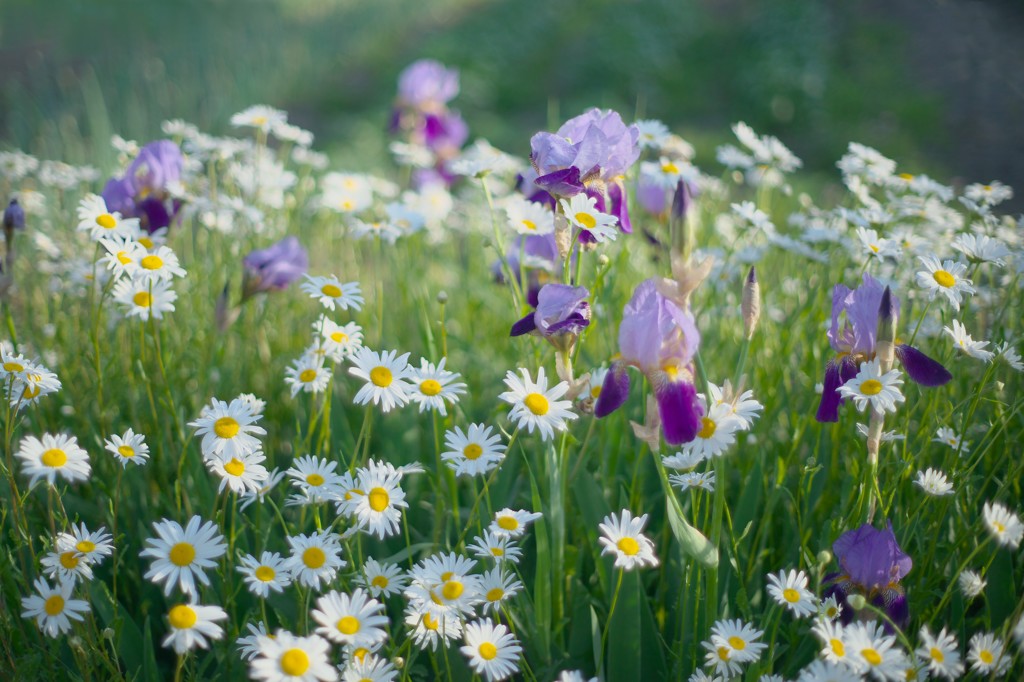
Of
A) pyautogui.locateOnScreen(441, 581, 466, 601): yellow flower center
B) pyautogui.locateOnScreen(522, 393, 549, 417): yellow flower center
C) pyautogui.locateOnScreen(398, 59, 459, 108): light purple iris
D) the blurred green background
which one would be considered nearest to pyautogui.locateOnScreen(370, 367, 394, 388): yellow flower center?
pyautogui.locateOnScreen(522, 393, 549, 417): yellow flower center

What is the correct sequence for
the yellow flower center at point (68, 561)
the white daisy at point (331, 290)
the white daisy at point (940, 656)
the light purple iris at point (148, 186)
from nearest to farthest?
the white daisy at point (940, 656) < the yellow flower center at point (68, 561) < the white daisy at point (331, 290) < the light purple iris at point (148, 186)

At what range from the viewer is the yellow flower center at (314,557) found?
126 centimetres

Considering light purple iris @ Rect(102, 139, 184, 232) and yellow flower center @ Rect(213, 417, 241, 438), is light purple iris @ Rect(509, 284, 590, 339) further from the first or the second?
light purple iris @ Rect(102, 139, 184, 232)

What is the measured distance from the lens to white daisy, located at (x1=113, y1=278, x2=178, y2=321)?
154 centimetres

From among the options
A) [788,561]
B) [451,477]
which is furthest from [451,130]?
[788,561]

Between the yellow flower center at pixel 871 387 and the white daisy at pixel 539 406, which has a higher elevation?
the yellow flower center at pixel 871 387

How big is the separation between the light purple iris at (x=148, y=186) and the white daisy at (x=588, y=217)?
43.6 inches

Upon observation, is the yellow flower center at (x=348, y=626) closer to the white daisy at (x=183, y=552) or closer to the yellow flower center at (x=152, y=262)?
the white daisy at (x=183, y=552)

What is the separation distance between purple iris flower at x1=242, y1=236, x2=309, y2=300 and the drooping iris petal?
54.9 inches

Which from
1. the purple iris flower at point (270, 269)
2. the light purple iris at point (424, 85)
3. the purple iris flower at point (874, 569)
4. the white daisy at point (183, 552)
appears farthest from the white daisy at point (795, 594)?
the light purple iris at point (424, 85)

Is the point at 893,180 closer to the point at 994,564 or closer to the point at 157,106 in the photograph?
the point at 994,564

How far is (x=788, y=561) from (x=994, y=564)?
1.30ft

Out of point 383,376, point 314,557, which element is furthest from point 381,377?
point 314,557

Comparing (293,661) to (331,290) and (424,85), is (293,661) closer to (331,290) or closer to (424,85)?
(331,290)
